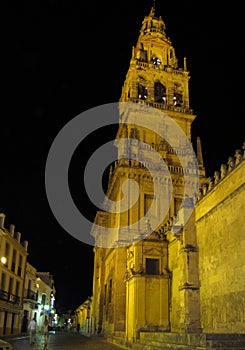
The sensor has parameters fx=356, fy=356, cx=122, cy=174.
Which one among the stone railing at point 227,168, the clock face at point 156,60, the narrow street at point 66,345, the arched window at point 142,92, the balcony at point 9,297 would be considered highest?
the clock face at point 156,60

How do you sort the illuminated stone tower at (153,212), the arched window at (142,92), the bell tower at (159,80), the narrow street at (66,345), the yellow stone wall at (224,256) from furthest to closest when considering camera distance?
1. the arched window at (142,92)
2. the bell tower at (159,80)
3. the narrow street at (66,345)
4. the illuminated stone tower at (153,212)
5. the yellow stone wall at (224,256)

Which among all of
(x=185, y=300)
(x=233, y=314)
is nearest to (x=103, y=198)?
(x=185, y=300)

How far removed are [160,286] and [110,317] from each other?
9.01 meters

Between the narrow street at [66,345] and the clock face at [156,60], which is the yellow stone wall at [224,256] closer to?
the narrow street at [66,345]

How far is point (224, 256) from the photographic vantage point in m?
13.8

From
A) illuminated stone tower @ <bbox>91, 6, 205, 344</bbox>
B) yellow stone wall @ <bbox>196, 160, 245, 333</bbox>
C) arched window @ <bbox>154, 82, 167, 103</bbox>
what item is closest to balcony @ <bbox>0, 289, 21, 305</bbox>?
illuminated stone tower @ <bbox>91, 6, 205, 344</bbox>

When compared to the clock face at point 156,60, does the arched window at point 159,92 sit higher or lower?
lower

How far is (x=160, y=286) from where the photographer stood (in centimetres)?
1769

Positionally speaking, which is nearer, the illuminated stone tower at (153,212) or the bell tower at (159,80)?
the illuminated stone tower at (153,212)

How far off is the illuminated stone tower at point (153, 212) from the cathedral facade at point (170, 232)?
0.06 meters

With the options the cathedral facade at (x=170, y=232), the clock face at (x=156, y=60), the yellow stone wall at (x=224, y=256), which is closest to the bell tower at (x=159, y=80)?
the clock face at (x=156, y=60)

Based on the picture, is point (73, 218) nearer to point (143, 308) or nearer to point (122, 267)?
point (122, 267)

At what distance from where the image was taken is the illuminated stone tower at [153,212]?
657 inches

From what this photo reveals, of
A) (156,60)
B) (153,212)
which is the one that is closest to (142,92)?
(156,60)
